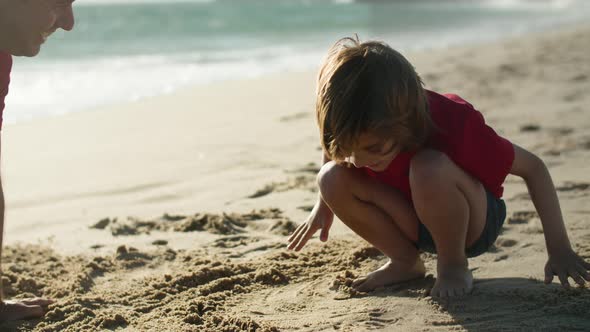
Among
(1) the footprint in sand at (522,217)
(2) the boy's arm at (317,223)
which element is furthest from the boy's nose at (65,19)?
(1) the footprint in sand at (522,217)

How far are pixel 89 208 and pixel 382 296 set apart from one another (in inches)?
69.8

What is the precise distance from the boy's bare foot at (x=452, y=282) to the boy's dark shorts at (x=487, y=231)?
0.10 metres

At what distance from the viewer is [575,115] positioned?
4.52 m

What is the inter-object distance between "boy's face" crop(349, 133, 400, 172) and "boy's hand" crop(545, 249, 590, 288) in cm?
56

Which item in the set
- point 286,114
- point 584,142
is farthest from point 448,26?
point 584,142

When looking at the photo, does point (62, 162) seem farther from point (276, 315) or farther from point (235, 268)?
point (276, 315)

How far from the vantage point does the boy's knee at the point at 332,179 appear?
90.0 inches

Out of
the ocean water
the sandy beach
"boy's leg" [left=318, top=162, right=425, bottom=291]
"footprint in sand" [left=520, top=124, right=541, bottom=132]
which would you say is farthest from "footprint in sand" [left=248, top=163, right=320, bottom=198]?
the ocean water

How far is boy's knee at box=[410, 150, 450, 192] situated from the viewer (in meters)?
2.10

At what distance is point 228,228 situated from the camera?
10.2 ft

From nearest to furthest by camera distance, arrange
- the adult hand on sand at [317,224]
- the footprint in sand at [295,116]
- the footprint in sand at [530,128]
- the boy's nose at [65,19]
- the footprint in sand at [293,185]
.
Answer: the boy's nose at [65,19]
the adult hand on sand at [317,224]
the footprint in sand at [293,185]
the footprint in sand at [530,128]
the footprint in sand at [295,116]

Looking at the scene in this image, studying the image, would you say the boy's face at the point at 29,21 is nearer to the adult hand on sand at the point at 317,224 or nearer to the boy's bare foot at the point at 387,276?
the adult hand on sand at the point at 317,224

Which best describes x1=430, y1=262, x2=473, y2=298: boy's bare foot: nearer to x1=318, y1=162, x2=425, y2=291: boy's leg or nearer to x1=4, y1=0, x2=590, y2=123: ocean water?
x1=318, y1=162, x2=425, y2=291: boy's leg

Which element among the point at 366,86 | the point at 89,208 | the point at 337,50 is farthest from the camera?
the point at 89,208
